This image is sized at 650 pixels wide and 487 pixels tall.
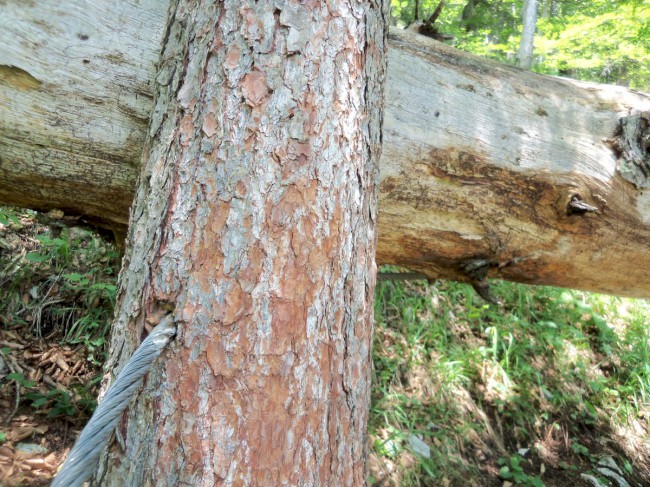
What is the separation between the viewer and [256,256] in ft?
3.53

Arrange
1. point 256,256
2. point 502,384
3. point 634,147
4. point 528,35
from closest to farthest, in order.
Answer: point 256,256
point 634,147
point 502,384
point 528,35

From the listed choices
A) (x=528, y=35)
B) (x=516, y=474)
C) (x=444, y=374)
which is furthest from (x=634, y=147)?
(x=528, y=35)

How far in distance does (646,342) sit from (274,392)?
456cm

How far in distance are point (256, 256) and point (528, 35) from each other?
784 centimetres

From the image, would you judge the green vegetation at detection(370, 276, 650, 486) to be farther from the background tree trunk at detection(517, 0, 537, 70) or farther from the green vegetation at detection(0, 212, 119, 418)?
the background tree trunk at detection(517, 0, 537, 70)

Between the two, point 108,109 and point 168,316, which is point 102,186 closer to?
point 108,109

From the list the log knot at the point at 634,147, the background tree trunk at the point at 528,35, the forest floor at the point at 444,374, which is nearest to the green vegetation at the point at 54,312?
the forest floor at the point at 444,374

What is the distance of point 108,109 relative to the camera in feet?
5.38

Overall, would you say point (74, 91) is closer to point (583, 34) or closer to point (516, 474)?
point (516, 474)

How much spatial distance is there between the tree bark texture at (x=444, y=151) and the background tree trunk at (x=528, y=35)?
571cm

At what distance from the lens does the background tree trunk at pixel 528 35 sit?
7.40m

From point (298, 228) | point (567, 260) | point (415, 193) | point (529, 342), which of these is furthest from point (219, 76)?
point (529, 342)

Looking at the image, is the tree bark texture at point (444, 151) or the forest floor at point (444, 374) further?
the forest floor at point (444, 374)

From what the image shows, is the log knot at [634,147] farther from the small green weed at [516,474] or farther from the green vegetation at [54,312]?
the green vegetation at [54,312]
